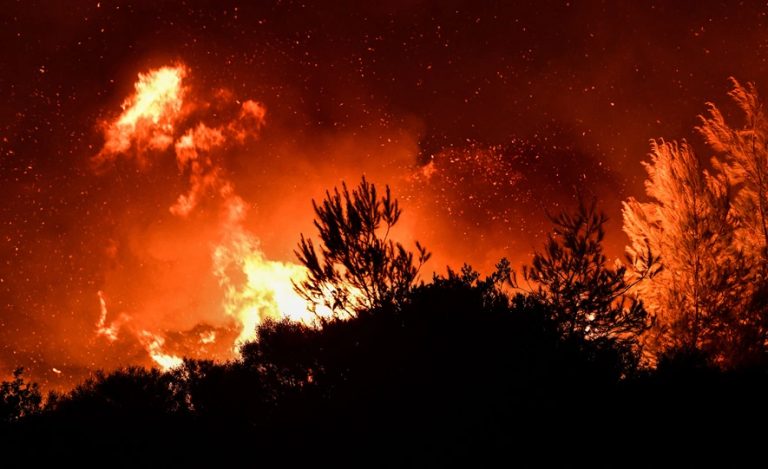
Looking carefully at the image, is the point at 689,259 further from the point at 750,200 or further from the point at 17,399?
the point at 17,399

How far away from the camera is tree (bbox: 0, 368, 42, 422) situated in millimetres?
12727

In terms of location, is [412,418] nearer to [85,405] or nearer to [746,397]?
[746,397]

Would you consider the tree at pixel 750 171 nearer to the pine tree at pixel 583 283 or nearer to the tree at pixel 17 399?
the pine tree at pixel 583 283

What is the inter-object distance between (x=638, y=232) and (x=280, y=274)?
939 inches

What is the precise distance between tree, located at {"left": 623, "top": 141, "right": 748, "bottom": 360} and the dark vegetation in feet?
3.20

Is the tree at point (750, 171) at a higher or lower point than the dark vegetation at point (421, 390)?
higher

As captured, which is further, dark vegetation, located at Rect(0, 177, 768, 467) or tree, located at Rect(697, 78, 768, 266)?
tree, located at Rect(697, 78, 768, 266)

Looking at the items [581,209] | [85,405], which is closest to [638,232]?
[581,209]

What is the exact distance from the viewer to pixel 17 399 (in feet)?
42.8

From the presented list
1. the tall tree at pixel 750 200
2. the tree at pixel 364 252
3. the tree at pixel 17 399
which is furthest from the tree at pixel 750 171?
the tree at pixel 17 399

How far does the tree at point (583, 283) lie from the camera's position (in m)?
11.5

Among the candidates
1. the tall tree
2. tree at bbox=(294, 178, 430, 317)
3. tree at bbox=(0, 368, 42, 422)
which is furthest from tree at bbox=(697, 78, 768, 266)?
tree at bbox=(0, 368, 42, 422)

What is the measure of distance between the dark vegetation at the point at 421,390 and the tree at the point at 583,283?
42mm

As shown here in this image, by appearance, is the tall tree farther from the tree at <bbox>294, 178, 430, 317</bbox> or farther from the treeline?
the tree at <bbox>294, 178, 430, 317</bbox>
